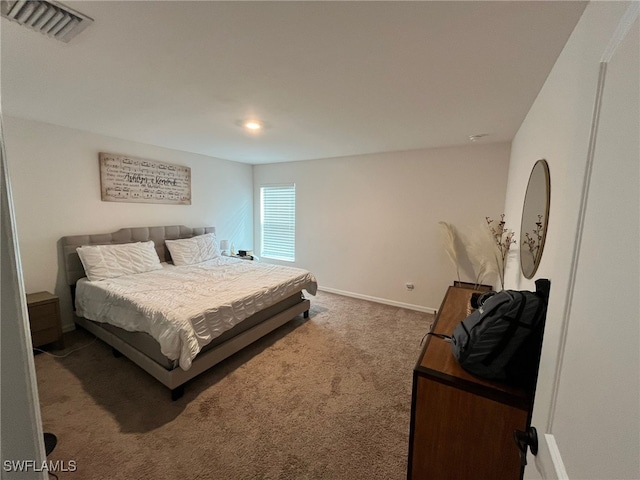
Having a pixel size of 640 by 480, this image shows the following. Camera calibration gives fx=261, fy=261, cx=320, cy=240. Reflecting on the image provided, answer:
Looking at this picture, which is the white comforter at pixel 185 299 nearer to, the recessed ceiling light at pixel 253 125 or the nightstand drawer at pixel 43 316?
the nightstand drawer at pixel 43 316

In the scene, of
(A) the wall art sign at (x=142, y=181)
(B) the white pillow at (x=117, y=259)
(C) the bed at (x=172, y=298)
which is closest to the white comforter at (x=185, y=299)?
(C) the bed at (x=172, y=298)

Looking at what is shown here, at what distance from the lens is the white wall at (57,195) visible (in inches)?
103

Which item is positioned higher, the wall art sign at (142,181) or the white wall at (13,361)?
the wall art sign at (142,181)

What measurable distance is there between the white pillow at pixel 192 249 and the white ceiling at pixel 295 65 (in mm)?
1618

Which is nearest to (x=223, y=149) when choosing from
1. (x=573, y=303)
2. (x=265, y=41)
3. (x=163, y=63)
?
(x=163, y=63)

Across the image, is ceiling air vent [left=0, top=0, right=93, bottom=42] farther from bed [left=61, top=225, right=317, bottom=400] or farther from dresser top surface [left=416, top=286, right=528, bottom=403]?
dresser top surface [left=416, top=286, right=528, bottom=403]

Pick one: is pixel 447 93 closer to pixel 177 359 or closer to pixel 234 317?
pixel 234 317

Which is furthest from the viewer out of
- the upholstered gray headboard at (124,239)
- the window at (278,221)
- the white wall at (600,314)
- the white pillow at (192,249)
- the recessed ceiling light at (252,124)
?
the window at (278,221)

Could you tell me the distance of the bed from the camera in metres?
2.02

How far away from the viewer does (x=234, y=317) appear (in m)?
2.38

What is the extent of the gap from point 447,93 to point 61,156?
386cm

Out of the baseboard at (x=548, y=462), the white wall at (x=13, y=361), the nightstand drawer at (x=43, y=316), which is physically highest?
the white wall at (x=13, y=361)

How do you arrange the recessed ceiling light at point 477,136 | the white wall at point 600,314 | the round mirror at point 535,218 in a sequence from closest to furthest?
the white wall at point 600,314
the round mirror at point 535,218
the recessed ceiling light at point 477,136

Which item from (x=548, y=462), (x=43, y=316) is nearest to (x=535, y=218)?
(x=548, y=462)
